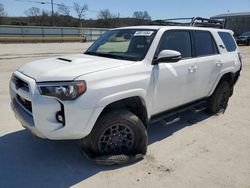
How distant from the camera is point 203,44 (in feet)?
16.4

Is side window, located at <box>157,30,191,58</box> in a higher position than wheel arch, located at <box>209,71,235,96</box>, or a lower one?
higher

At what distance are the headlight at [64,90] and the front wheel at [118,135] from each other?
1.78 ft

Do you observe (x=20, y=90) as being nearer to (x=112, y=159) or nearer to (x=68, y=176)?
(x=68, y=176)

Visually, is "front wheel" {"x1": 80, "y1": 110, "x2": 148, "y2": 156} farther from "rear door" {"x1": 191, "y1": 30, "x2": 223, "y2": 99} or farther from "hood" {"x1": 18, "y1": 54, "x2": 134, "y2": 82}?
"rear door" {"x1": 191, "y1": 30, "x2": 223, "y2": 99}

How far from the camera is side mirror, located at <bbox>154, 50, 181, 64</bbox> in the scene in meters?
3.65

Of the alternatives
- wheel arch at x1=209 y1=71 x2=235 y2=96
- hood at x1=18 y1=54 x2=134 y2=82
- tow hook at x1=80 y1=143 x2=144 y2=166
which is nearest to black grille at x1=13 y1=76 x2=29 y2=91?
hood at x1=18 y1=54 x2=134 y2=82

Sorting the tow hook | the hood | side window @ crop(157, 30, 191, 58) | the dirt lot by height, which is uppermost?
side window @ crop(157, 30, 191, 58)

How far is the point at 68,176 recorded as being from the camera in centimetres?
331

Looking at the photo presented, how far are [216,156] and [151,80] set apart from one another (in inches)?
57.9

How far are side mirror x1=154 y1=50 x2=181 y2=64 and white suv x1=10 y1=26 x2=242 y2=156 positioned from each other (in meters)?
0.01

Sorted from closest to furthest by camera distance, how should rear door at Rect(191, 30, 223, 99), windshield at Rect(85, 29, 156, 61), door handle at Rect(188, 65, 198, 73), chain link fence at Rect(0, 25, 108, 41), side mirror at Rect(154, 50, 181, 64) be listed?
1. side mirror at Rect(154, 50, 181, 64)
2. windshield at Rect(85, 29, 156, 61)
3. door handle at Rect(188, 65, 198, 73)
4. rear door at Rect(191, 30, 223, 99)
5. chain link fence at Rect(0, 25, 108, 41)

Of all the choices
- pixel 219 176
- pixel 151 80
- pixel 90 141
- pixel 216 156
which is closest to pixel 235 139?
pixel 216 156

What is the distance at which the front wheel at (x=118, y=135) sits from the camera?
335 centimetres

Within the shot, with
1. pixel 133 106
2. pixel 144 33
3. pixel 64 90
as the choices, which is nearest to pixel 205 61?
pixel 144 33
